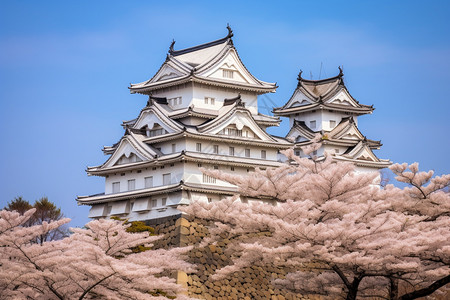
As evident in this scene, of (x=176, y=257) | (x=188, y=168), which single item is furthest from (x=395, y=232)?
(x=188, y=168)

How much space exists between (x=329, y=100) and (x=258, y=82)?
9.75 meters

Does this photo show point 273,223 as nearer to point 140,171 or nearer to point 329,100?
point 140,171

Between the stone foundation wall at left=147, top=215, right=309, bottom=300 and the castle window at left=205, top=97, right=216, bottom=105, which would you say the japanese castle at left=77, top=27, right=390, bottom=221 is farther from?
the stone foundation wall at left=147, top=215, right=309, bottom=300

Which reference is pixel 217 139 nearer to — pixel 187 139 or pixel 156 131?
pixel 187 139

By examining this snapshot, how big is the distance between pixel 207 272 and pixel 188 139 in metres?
6.42

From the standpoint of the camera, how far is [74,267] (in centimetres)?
2692

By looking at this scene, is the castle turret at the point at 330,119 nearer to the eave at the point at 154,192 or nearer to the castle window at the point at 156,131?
the castle window at the point at 156,131

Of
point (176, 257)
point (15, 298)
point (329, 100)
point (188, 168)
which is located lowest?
point (15, 298)

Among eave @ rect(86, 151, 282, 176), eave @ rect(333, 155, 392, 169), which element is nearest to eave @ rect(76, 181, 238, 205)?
eave @ rect(86, 151, 282, 176)

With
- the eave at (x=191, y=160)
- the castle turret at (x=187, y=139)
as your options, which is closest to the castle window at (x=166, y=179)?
the castle turret at (x=187, y=139)

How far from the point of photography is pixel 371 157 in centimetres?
5056

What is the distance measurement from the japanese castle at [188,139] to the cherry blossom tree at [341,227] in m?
6.07

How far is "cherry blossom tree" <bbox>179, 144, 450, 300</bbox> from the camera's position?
2748 centimetres

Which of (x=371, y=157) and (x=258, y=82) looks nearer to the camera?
(x=258, y=82)
